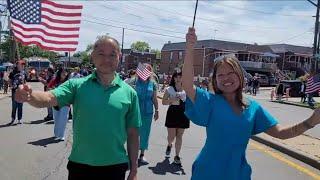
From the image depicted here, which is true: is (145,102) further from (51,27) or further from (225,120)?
(225,120)

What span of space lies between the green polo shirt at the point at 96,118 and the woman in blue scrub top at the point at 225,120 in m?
0.55

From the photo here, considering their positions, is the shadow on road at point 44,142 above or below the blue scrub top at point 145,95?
below

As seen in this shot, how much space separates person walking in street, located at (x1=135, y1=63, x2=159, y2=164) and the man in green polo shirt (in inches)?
210

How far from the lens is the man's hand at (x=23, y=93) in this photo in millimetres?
3750

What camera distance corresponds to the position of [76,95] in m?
4.15

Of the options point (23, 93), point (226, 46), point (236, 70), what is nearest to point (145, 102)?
point (236, 70)

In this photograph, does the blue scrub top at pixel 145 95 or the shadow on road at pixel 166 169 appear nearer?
the shadow on road at pixel 166 169

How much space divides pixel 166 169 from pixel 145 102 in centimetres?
128

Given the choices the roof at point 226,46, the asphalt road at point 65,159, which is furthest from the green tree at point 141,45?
the asphalt road at point 65,159

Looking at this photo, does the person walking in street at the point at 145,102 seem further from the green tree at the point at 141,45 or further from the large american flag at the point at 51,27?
the green tree at the point at 141,45

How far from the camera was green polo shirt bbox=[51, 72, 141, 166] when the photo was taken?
160 inches

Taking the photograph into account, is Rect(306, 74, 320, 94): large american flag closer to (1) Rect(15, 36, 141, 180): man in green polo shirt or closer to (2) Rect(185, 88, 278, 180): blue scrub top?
(2) Rect(185, 88, 278, 180): blue scrub top

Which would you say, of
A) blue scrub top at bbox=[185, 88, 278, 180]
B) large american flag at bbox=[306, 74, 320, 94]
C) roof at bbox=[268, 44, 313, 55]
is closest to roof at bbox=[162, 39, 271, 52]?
roof at bbox=[268, 44, 313, 55]

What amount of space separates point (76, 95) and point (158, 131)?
1087 cm
